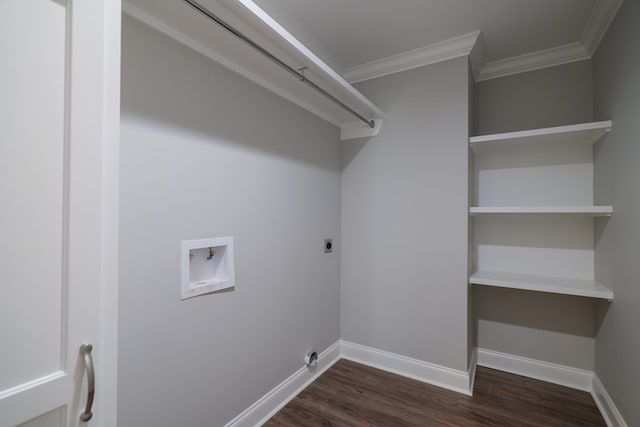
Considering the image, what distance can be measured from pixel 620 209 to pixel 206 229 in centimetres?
242

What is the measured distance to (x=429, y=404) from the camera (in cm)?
205

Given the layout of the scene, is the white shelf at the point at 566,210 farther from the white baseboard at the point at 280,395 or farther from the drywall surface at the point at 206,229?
the white baseboard at the point at 280,395

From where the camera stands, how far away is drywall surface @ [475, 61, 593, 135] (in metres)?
2.30

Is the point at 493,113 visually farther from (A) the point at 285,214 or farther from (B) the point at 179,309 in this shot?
(B) the point at 179,309

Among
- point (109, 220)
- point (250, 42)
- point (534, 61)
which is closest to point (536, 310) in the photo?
point (534, 61)

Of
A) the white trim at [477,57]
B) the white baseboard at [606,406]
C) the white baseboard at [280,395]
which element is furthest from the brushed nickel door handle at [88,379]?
the white trim at [477,57]

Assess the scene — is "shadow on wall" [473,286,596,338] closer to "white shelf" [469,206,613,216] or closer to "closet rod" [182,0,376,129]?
"white shelf" [469,206,613,216]

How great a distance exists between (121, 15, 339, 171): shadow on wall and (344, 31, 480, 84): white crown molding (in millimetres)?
844

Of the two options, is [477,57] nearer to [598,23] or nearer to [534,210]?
[598,23]

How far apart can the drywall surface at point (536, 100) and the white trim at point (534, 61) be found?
0.13 ft

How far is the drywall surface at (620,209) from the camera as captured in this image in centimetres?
156

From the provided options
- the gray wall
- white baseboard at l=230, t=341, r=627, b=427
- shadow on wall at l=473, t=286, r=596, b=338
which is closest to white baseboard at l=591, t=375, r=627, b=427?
white baseboard at l=230, t=341, r=627, b=427

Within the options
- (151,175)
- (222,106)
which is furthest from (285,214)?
(151,175)

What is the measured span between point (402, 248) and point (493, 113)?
4.80 ft
